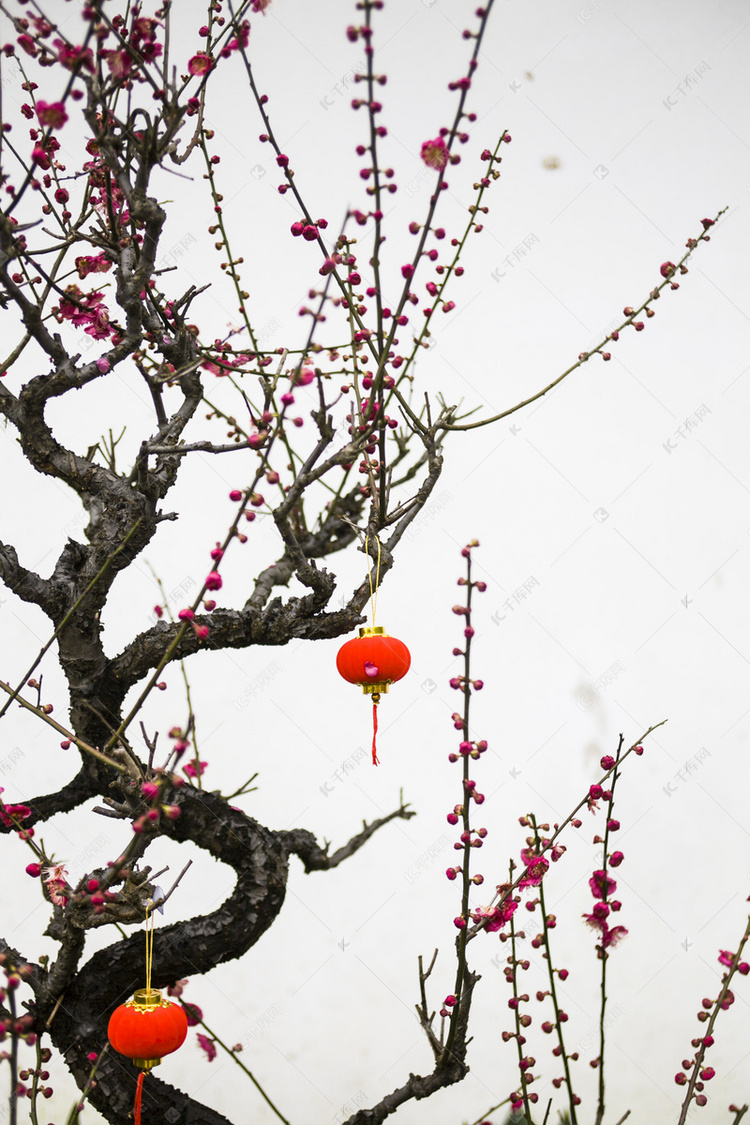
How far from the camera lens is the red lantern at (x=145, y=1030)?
1.35 meters

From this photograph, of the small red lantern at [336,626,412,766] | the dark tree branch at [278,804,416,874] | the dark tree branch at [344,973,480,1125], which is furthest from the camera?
the dark tree branch at [278,804,416,874]

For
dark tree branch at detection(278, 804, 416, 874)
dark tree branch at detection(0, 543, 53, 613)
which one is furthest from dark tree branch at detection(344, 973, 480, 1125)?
dark tree branch at detection(0, 543, 53, 613)

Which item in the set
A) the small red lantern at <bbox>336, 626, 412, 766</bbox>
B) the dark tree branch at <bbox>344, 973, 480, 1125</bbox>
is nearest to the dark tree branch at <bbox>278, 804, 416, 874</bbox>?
the small red lantern at <bbox>336, 626, 412, 766</bbox>

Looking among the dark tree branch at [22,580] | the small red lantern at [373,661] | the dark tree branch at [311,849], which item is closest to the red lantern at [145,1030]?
the dark tree branch at [311,849]

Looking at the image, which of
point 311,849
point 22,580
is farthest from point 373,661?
point 22,580

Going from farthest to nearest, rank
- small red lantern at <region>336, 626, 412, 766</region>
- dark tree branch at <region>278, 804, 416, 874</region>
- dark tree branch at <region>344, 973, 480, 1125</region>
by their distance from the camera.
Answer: dark tree branch at <region>278, 804, 416, 874</region>, small red lantern at <region>336, 626, 412, 766</region>, dark tree branch at <region>344, 973, 480, 1125</region>

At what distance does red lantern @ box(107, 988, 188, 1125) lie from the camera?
4.42 ft

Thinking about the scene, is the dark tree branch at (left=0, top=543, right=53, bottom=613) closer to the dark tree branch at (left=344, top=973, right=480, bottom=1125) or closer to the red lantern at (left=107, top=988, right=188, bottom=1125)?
the red lantern at (left=107, top=988, right=188, bottom=1125)

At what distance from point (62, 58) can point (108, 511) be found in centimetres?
74

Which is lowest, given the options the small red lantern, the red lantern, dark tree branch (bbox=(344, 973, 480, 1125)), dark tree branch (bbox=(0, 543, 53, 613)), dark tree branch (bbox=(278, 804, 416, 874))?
dark tree branch (bbox=(344, 973, 480, 1125))

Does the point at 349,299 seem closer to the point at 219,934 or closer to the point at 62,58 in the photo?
the point at 62,58

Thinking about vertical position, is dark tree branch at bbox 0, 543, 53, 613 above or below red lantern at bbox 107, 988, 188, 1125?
above

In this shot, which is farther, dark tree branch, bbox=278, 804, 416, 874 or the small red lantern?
dark tree branch, bbox=278, 804, 416, 874

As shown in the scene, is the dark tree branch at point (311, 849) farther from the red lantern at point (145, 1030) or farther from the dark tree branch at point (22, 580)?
the dark tree branch at point (22, 580)
